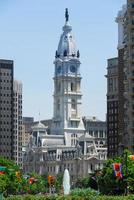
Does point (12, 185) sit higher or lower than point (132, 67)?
lower

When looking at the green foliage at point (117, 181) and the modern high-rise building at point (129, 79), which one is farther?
the modern high-rise building at point (129, 79)

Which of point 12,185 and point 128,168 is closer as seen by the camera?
point 128,168

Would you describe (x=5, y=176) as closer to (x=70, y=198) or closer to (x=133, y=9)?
(x=133, y=9)

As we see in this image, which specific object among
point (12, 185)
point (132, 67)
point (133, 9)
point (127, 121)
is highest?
point (133, 9)

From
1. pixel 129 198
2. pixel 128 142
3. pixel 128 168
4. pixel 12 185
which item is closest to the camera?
pixel 129 198

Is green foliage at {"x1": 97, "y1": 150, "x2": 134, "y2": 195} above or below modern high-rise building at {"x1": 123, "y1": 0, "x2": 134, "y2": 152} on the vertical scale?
below

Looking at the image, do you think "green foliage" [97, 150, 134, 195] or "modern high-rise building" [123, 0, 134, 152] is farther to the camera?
"modern high-rise building" [123, 0, 134, 152]

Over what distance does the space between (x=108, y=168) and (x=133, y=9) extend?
126 ft

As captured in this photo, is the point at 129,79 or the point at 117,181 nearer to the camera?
the point at 117,181

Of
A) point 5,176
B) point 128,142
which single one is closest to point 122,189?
point 128,142

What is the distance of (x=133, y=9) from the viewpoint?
460ft

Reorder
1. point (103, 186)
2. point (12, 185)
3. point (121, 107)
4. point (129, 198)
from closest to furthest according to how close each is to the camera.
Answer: point (129, 198)
point (103, 186)
point (12, 185)
point (121, 107)

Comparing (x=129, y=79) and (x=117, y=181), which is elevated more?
(x=129, y=79)

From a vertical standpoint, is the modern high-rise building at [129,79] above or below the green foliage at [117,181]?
above
